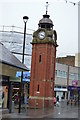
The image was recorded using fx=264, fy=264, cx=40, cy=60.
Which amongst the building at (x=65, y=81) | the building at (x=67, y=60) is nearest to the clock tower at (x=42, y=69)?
the building at (x=65, y=81)

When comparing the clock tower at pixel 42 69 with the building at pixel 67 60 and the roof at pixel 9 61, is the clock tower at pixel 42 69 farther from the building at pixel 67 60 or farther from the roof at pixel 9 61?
the building at pixel 67 60

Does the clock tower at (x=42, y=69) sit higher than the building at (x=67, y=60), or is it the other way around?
the building at (x=67, y=60)

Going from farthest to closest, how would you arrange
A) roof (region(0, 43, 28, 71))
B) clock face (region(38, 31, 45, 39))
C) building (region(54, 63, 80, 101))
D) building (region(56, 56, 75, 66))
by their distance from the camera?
1. building (region(56, 56, 75, 66))
2. building (region(54, 63, 80, 101))
3. clock face (region(38, 31, 45, 39))
4. roof (region(0, 43, 28, 71))

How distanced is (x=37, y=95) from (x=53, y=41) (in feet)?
27.9

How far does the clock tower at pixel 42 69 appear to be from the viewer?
38.9 m

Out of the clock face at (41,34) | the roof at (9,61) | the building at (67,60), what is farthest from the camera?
the building at (67,60)

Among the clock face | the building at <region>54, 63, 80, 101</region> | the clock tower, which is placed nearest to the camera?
the clock tower

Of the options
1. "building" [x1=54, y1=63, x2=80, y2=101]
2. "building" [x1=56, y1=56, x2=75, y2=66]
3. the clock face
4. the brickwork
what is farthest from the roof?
"building" [x1=56, y1=56, x2=75, y2=66]

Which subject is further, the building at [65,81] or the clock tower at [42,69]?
the building at [65,81]

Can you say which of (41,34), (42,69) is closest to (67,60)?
(41,34)

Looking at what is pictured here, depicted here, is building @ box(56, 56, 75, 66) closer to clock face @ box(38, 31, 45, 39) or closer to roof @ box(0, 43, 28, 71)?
clock face @ box(38, 31, 45, 39)

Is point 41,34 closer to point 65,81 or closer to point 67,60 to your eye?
point 65,81

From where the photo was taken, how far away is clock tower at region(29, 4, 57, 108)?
1533 inches

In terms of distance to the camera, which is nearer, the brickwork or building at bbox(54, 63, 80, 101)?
the brickwork
